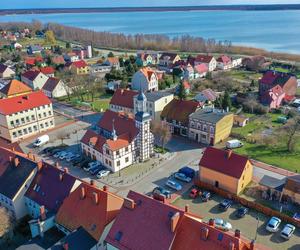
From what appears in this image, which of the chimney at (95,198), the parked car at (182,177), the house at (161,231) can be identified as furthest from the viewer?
the parked car at (182,177)

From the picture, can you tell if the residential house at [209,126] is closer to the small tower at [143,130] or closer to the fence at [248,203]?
the small tower at [143,130]

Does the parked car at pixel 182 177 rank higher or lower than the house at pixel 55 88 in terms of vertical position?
lower

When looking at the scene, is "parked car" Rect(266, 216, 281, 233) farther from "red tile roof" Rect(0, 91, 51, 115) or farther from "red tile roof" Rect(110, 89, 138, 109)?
"red tile roof" Rect(0, 91, 51, 115)

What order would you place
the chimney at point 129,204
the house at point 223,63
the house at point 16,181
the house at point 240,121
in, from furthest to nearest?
the house at point 223,63 < the house at point 240,121 < the house at point 16,181 < the chimney at point 129,204

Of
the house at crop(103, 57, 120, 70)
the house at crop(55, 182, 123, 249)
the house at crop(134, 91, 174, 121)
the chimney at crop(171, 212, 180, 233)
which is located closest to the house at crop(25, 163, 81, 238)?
the house at crop(55, 182, 123, 249)

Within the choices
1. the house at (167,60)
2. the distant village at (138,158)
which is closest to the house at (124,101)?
the distant village at (138,158)

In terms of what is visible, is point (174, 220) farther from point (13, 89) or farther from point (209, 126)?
point (13, 89)

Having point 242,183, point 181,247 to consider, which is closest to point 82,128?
point 242,183
